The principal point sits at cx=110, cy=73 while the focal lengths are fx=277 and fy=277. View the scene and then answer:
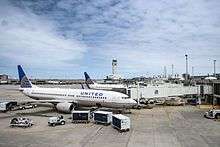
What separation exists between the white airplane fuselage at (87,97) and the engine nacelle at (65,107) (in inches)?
89.7

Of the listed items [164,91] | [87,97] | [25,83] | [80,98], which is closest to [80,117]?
[87,97]

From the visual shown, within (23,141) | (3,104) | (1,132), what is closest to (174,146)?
(23,141)

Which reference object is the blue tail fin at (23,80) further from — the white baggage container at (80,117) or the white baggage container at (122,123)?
the white baggage container at (122,123)

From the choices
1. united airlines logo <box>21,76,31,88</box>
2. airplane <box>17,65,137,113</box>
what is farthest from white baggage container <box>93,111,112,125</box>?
united airlines logo <box>21,76,31,88</box>

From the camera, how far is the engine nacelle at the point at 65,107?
172ft

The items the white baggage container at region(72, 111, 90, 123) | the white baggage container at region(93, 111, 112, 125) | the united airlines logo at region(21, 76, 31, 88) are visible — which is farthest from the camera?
the united airlines logo at region(21, 76, 31, 88)

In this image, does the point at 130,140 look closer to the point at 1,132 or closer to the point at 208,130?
the point at 208,130

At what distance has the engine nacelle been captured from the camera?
52406mm

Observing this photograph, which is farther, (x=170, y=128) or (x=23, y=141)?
(x=170, y=128)

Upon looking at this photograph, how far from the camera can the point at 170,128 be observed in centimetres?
3941

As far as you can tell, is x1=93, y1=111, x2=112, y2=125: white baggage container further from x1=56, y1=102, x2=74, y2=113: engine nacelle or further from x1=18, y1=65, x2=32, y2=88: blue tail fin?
x1=18, y1=65, x2=32, y2=88: blue tail fin

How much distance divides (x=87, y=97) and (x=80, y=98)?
1.67 meters

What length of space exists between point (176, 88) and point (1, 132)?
48.3 m

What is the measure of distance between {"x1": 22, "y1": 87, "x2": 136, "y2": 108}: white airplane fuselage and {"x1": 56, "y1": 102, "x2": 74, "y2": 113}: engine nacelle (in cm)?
228
